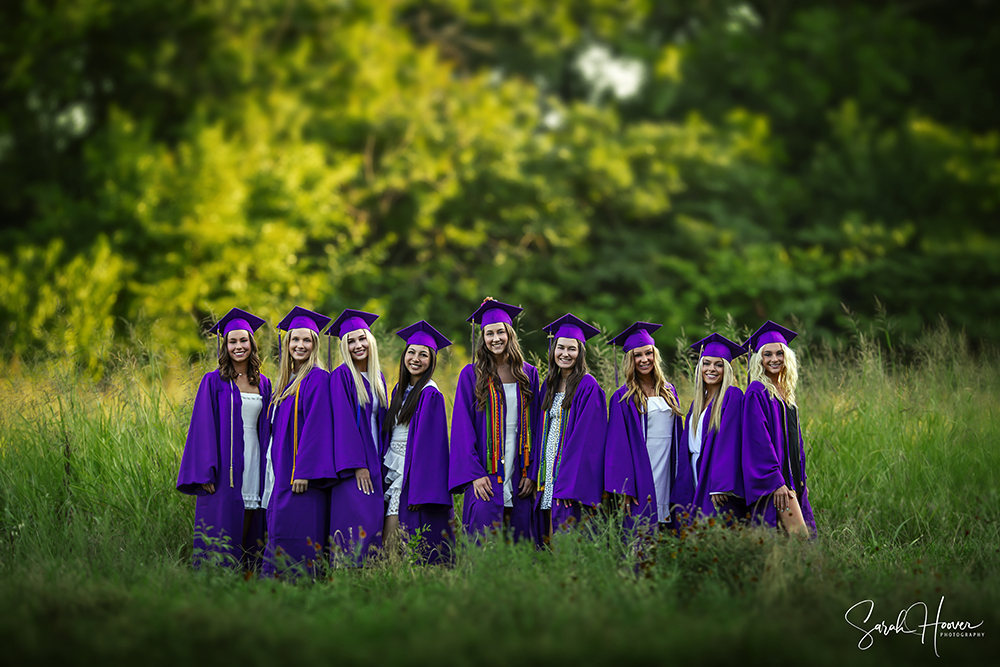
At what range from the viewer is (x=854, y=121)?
15961 mm

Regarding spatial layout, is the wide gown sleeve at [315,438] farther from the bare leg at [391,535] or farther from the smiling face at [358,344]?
the bare leg at [391,535]

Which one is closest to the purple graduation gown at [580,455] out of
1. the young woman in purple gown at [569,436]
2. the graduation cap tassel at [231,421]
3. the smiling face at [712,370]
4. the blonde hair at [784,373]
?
the young woman in purple gown at [569,436]

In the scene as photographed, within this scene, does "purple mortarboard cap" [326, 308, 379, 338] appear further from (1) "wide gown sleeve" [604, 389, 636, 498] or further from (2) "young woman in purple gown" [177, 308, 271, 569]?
(1) "wide gown sleeve" [604, 389, 636, 498]

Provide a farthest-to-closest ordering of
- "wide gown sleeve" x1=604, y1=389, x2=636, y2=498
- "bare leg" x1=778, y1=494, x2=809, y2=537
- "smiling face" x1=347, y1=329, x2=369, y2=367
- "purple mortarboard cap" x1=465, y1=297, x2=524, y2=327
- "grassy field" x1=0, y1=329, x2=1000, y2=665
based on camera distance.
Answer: "smiling face" x1=347, y1=329, x2=369, y2=367, "purple mortarboard cap" x1=465, y1=297, x2=524, y2=327, "wide gown sleeve" x1=604, y1=389, x2=636, y2=498, "bare leg" x1=778, y1=494, x2=809, y2=537, "grassy field" x1=0, y1=329, x2=1000, y2=665

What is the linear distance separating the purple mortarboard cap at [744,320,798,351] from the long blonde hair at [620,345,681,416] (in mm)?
675

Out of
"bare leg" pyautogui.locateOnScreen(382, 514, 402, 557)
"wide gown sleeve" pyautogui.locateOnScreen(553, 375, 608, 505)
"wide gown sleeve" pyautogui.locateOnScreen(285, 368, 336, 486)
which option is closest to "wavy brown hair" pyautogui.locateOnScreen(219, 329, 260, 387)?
"wide gown sleeve" pyautogui.locateOnScreen(285, 368, 336, 486)

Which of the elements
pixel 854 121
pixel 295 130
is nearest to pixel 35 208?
pixel 295 130

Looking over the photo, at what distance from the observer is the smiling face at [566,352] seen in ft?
19.7

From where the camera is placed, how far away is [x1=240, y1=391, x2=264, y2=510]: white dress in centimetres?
607

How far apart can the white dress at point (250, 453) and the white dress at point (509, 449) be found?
1.78 meters

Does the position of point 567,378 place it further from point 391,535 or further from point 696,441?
point 391,535

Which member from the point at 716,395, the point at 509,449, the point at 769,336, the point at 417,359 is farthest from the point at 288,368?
the point at 769,336

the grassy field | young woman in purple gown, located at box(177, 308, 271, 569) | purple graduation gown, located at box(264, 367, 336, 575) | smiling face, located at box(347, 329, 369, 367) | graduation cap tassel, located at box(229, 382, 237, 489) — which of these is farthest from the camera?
smiling face, located at box(347, 329, 369, 367)

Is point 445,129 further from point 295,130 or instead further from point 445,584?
point 445,584
